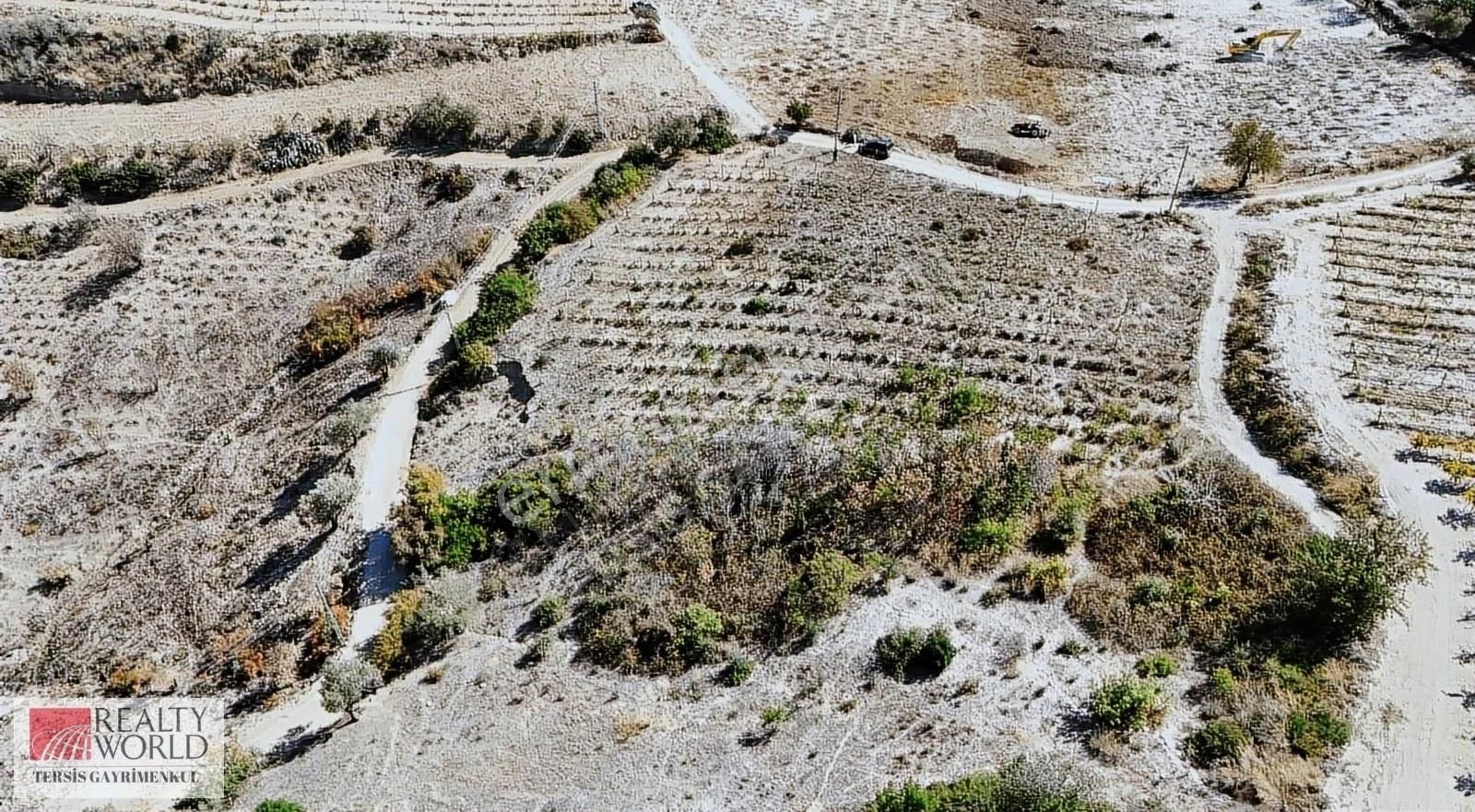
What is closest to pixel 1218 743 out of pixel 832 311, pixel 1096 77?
pixel 832 311

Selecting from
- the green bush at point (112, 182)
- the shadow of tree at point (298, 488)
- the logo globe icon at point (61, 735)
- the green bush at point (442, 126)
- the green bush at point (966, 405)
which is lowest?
the logo globe icon at point (61, 735)

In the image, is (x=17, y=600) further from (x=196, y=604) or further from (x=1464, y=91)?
(x=1464, y=91)

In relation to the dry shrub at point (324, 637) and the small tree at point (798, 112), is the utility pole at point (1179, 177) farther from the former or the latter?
the dry shrub at point (324, 637)

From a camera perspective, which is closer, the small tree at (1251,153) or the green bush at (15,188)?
the small tree at (1251,153)

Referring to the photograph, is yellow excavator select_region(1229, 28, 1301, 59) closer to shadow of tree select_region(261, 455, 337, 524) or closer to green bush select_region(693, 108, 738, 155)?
green bush select_region(693, 108, 738, 155)

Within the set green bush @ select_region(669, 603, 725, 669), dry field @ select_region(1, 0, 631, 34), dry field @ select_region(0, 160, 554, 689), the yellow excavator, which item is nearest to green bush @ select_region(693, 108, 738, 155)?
dry field @ select_region(0, 160, 554, 689)

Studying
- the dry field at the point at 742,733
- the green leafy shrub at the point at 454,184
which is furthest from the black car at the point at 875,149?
the dry field at the point at 742,733
